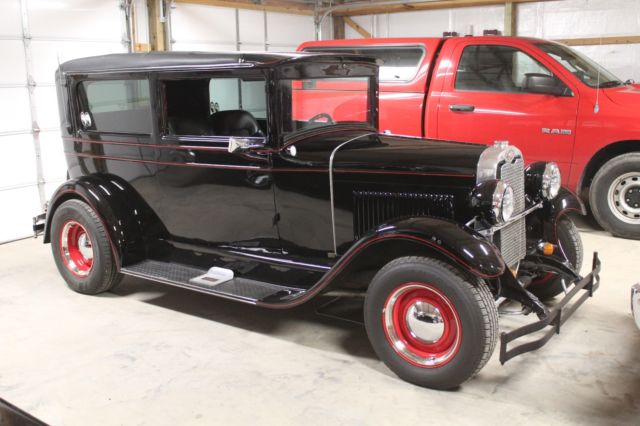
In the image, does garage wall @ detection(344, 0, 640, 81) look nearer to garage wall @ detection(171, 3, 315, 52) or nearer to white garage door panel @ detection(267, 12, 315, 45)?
white garage door panel @ detection(267, 12, 315, 45)

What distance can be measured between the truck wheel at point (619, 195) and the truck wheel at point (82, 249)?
461cm

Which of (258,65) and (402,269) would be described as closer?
(402,269)

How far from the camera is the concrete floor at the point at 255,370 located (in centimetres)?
326

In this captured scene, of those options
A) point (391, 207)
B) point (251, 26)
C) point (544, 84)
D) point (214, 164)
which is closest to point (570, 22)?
point (544, 84)

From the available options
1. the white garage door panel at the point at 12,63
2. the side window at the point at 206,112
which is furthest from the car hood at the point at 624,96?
the white garage door panel at the point at 12,63

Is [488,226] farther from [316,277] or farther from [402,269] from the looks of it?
[316,277]

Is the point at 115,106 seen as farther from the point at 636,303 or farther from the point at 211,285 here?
the point at 636,303

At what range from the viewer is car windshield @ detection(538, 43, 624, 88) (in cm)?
647

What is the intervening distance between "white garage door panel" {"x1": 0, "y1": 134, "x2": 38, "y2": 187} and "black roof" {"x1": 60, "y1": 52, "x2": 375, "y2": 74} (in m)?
2.73

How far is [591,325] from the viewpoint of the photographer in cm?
429

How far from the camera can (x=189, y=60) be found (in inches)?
168

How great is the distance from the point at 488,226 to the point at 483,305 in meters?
0.55

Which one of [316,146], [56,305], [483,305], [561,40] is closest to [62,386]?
[56,305]

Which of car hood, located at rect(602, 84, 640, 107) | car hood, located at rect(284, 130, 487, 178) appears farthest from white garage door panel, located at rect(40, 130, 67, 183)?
car hood, located at rect(602, 84, 640, 107)
